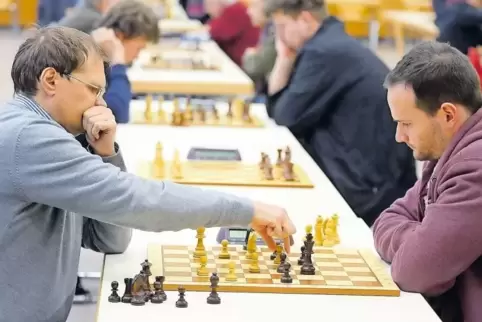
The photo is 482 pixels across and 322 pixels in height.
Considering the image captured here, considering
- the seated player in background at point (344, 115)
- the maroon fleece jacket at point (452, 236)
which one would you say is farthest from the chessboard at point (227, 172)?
the maroon fleece jacket at point (452, 236)

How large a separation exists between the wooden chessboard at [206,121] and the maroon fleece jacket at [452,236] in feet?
6.62

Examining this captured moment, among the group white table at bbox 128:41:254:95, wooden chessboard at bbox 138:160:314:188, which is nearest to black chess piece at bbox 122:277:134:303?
wooden chessboard at bbox 138:160:314:188

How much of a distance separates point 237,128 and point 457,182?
2160mm

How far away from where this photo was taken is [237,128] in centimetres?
429

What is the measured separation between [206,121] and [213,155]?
85 centimetres

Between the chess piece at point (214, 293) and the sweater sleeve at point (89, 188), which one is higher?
the sweater sleeve at point (89, 188)

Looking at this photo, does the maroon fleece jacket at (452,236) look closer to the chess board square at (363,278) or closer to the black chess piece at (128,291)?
the chess board square at (363,278)

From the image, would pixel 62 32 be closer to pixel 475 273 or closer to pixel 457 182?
pixel 457 182

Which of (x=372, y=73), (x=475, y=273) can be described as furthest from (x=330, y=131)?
(x=475, y=273)

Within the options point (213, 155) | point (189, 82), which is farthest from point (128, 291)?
point (189, 82)

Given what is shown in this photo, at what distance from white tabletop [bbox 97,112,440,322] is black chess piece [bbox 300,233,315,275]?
0.13 meters

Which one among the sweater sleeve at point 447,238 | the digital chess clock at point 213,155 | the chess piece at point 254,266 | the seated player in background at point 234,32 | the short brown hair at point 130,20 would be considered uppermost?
the sweater sleeve at point 447,238

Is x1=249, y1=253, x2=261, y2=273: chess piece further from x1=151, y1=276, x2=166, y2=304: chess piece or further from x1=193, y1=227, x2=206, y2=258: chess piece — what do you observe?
x1=151, y1=276, x2=166, y2=304: chess piece

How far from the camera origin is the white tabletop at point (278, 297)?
202cm
